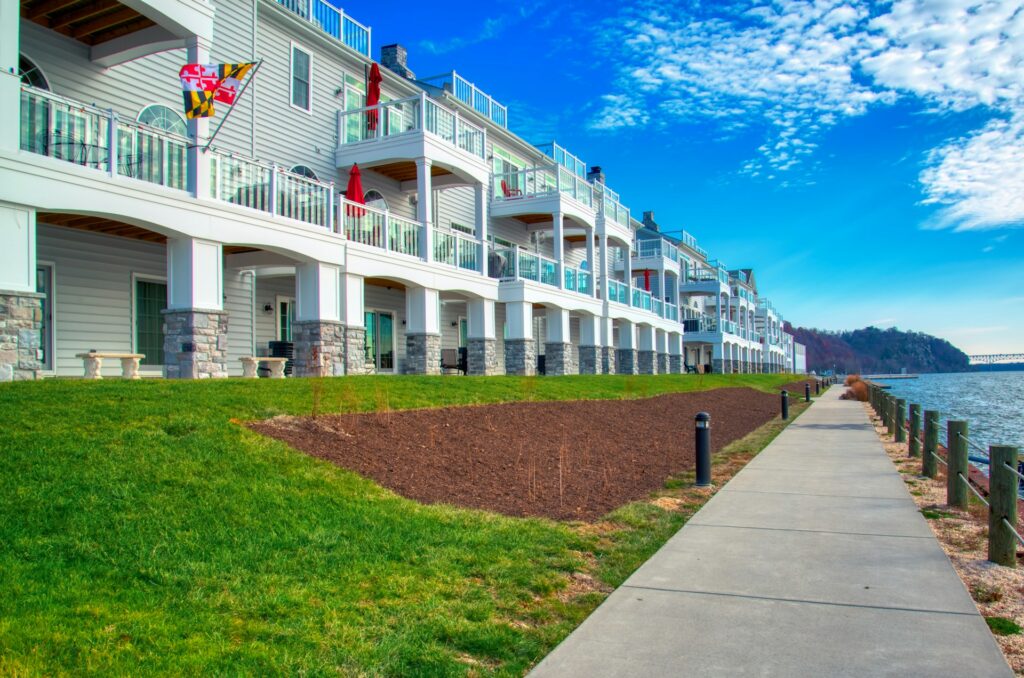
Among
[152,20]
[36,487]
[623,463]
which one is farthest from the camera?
[152,20]

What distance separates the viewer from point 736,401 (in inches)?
1024

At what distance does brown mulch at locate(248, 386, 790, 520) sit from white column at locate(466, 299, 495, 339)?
25.6ft

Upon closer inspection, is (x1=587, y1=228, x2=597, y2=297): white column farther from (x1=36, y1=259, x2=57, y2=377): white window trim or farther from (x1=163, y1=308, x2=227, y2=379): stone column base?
A: (x1=36, y1=259, x2=57, y2=377): white window trim

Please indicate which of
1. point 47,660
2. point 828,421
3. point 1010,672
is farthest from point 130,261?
point 828,421

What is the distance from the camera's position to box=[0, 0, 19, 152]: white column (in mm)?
10102

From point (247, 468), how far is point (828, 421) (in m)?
17.3

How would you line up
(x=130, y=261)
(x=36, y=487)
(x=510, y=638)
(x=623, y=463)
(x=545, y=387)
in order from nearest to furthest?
(x=510, y=638) → (x=36, y=487) → (x=623, y=463) → (x=130, y=261) → (x=545, y=387)

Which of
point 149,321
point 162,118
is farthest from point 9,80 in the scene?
point 149,321

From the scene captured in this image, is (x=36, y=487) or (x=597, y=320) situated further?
(x=597, y=320)

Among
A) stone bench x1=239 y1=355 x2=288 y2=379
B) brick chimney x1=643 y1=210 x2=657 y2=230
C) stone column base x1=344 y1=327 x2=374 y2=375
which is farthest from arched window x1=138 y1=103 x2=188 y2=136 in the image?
brick chimney x1=643 y1=210 x2=657 y2=230

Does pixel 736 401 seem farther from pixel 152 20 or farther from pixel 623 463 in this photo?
pixel 152 20

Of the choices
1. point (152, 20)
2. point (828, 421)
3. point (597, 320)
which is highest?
point (152, 20)

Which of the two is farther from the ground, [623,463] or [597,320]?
[597,320]

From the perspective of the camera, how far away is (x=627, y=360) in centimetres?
3353
